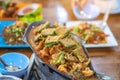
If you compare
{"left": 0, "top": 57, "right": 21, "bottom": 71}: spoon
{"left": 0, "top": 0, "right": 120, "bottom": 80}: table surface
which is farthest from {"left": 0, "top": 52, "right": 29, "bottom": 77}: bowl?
{"left": 0, "top": 0, "right": 120, "bottom": 80}: table surface

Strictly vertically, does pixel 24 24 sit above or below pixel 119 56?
above

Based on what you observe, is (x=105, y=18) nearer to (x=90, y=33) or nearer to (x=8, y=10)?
(x=90, y=33)

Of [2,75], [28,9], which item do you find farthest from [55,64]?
[28,9]

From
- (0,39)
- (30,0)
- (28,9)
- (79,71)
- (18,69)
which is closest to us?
(79,71)

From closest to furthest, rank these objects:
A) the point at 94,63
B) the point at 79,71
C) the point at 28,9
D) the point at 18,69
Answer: the point at 79,71
the point at 18,69
the point at 94,63
the point at 28,9

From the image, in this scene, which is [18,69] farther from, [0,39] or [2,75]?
[0,39]

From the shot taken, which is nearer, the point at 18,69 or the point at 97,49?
the point at 18,69

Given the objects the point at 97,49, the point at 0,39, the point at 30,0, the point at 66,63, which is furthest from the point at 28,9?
the point at 66,63

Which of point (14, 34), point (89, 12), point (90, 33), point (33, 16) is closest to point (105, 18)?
point (89, 12)
